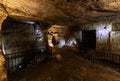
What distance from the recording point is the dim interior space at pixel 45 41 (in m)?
4.04

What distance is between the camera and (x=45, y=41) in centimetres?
873

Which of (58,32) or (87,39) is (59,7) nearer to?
(87,39)

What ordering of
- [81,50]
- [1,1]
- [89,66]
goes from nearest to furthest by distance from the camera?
[1,1] < [89,66] < [81,50]

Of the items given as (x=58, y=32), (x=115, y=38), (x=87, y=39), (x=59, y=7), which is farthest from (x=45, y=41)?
(x=59, y=7)

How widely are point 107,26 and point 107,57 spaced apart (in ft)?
6.25

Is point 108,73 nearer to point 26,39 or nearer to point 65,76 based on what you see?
point 65,76

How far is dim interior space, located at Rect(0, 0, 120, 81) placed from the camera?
13.3 ft

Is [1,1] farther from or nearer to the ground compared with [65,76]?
farther from the ground

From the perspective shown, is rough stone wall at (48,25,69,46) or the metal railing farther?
rough stone wall at (48,25,69,46)

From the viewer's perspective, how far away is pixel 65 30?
11.9 metres

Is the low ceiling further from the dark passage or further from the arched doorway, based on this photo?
the dark passage

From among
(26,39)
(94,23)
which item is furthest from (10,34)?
(94,23)

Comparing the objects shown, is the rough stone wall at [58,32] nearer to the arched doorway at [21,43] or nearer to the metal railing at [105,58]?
the arched doorway at [21,43]

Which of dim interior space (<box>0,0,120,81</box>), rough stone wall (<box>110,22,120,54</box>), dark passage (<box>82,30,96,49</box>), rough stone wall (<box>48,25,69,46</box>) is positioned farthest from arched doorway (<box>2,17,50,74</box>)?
rough stone wall (<box>110,22,120,54</box>)
